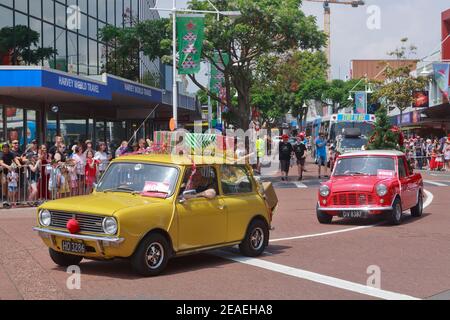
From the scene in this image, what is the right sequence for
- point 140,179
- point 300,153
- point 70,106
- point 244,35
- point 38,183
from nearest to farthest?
point 140,179
point 38,183
point 244,35
point 300,153
point 70,106

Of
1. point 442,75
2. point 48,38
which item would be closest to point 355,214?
point 48,38

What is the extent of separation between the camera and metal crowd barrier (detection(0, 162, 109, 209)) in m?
18.2

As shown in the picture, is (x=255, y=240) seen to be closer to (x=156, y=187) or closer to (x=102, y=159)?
(x=156, y=187)

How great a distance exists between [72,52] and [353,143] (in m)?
15.0

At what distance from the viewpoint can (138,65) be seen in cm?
3778

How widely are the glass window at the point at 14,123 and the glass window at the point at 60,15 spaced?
471 cm

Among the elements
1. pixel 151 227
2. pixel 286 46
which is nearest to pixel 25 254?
pixel 151 227

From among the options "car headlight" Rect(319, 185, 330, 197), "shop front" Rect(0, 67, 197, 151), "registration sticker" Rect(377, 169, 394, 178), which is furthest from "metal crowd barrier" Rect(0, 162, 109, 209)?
"registration sticker" Rect(377, 169, 394, 178)

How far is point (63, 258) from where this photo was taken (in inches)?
379

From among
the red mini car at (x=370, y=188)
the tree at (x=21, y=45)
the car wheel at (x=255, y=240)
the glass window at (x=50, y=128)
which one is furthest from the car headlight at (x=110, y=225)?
the glass window at (x=50, y=128)

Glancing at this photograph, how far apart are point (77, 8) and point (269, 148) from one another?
15596mm

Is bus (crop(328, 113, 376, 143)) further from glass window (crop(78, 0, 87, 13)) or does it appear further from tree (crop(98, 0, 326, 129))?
glass window (crop(78, 0, 87, 13))

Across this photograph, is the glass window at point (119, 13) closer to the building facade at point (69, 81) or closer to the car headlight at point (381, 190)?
the building facade at point (69, 81)

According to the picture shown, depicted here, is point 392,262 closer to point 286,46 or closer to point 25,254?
point 25,254
